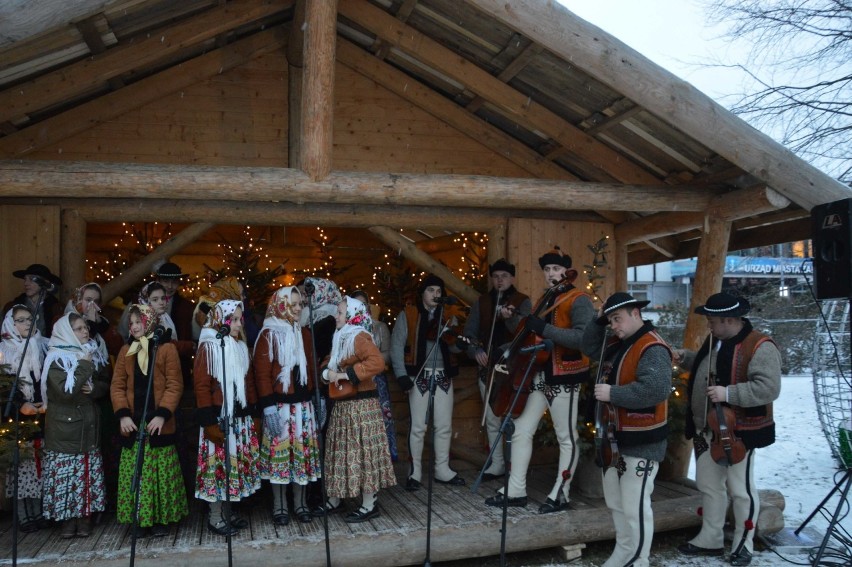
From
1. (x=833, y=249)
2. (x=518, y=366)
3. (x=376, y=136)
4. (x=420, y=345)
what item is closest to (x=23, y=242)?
(x=376, y=136)

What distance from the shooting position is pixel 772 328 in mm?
15742

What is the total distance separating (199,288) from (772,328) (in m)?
12.2

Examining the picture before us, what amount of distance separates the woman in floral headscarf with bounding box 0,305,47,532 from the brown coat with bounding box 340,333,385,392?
226 cm

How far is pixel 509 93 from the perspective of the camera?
6801 millimetres

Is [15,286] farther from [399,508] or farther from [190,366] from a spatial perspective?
[399,508]

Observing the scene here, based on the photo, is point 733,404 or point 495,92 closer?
point 733,404

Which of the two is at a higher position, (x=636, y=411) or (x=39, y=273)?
(x=39, y=273)

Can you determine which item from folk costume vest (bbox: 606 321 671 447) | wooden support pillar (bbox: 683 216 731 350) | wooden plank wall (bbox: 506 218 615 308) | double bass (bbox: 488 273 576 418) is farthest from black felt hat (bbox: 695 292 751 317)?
wooden plank wall (bbox: 506 218 615 308)

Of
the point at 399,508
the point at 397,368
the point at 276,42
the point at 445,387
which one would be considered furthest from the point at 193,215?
the point at 399,508

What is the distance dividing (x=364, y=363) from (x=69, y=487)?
2.20 m

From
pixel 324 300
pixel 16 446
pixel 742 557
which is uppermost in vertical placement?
pixel 324 300

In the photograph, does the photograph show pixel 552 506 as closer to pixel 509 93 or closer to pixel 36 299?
pixel 509 93

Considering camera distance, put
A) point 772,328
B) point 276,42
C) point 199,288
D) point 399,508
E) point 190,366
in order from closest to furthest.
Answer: point 399,508
point 190,366
point 276,42
point 199,288
point 772,328

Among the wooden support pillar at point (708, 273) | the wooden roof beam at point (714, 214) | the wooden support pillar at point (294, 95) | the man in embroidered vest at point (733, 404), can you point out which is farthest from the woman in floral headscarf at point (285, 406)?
the wooden roof beam at point (714, 214)
